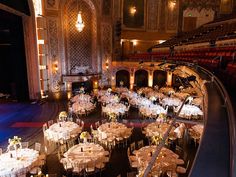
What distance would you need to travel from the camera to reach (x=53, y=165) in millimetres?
7535

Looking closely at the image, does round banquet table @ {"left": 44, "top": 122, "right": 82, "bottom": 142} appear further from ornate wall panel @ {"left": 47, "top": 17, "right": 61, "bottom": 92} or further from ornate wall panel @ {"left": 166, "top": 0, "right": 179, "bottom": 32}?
ornate wall panel @ {"left": 166, "top": 0, "right": 179, "bottom": 32}

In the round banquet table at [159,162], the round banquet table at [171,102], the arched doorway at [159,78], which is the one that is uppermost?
the arched doorway at [159,78]

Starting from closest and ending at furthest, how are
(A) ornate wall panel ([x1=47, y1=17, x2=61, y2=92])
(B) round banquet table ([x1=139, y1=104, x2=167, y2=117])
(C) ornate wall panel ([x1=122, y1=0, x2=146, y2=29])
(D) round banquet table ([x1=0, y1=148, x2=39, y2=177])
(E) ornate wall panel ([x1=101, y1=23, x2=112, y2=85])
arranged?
(D) round banquet table ([x1=0, y1=148, x2=39, y2=177]) → (B) round banquet table ([x1=139, y1=104, x2=167, y2=117]) → (A) ornate wall panel ([x1=47, y1=17, x2=61, y2=92]) → (E) ornate wall panel ([x1=101, y1=23, x2=112, y2=85]) → (C) ornate wall panel ([x1=122, y1=0, x2=146, y2=29])

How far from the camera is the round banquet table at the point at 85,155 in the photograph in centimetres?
654

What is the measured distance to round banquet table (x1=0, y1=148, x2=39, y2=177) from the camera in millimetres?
6058

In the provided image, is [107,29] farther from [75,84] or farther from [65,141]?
[65,141]

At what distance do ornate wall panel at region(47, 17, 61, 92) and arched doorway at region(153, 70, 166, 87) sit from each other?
34.5 ft

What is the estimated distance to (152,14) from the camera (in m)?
23.3

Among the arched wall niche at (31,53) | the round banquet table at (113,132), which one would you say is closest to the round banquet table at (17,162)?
the round banquet table at (113,132)

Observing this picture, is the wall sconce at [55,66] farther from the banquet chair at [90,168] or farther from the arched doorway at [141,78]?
the banquet chair at [90,168]

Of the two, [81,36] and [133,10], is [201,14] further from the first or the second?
[81,36]

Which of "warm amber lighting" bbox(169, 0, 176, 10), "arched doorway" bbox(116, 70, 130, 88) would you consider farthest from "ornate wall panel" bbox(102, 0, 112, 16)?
"warm amber lighting" bbox(169, 0, 176, 10)

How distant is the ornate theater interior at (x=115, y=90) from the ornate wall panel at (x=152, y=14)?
11 centimetres

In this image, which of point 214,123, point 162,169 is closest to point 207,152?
point 214,123
